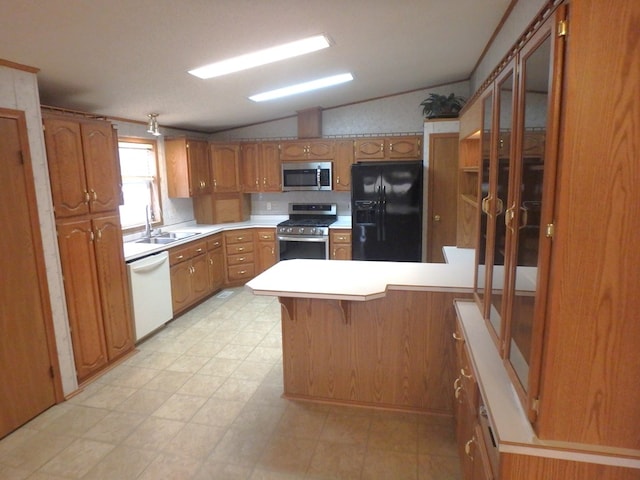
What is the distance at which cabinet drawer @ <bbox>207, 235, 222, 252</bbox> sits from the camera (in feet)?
16.0

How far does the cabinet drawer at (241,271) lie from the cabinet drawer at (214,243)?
1.35ft

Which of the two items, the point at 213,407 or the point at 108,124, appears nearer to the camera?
the point at 213,407

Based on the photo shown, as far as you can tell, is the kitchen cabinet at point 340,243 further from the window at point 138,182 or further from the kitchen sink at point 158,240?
the window at point 138,182

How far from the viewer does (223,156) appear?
5414 mm

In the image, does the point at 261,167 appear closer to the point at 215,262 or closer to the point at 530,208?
the point at 215,262

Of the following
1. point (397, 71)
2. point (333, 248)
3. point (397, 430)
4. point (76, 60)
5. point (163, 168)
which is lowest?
point (397, 430)

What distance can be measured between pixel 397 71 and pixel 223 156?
8.76 feet

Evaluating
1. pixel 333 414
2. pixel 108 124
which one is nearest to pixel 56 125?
pixel 108 124

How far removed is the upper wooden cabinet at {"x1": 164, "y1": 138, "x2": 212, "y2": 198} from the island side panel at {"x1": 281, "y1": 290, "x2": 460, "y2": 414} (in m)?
3.02

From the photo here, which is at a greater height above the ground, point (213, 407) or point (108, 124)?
point (108, 124)

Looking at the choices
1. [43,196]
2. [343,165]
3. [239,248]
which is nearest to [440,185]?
[343,165]

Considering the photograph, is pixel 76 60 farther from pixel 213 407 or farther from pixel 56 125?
pixel 213 407

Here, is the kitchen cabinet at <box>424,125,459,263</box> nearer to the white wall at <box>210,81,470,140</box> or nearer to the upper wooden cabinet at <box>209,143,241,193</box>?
the white wall at <box>210,81,470,140</box>

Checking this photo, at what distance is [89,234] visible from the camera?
2.98 metres
